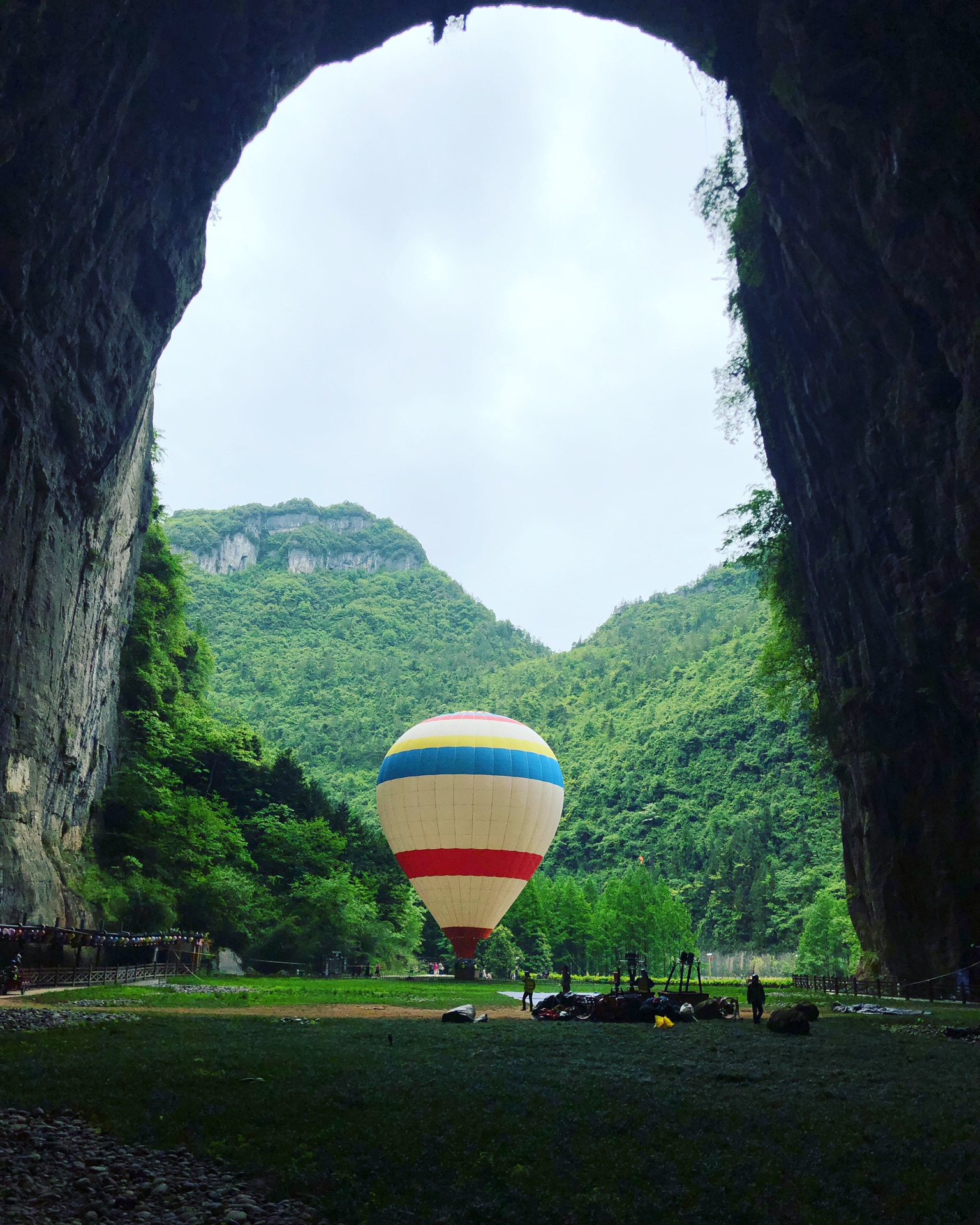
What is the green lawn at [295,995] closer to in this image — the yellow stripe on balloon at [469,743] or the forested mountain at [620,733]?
the yellow stripe on balloon at [469,743]

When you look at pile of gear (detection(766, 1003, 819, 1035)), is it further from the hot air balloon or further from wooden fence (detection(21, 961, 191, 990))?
the hot air balloon

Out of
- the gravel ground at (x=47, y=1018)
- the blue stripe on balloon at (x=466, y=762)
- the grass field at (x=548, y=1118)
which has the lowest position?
the gravel ground at (x=47, y=1018)

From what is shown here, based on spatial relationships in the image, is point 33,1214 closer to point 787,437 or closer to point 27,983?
point 27,983

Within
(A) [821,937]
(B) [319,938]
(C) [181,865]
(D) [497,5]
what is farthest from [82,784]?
(A) [821,937]

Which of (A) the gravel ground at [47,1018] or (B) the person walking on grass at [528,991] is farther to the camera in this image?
(B) the person walking on grass at [528,991]

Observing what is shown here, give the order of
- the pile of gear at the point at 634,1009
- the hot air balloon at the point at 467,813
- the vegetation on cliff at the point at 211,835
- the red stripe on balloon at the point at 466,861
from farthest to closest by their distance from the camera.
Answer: the red stripe on balloon at the point at 466,861
the hot air balloon at the point at 467,813
the vegetation on cliff at the point at 211,835
the pile of gear at the point at 634,1009

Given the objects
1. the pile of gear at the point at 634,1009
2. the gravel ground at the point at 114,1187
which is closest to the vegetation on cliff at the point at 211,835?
the pile of gear at the point at 634,1009
